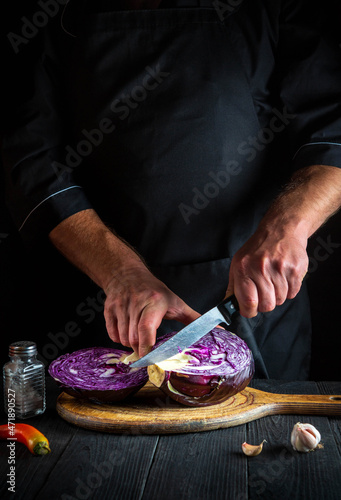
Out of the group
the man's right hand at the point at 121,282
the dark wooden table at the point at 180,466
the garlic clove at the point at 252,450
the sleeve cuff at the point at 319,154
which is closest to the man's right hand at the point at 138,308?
the man's right hand at the point at 121,282

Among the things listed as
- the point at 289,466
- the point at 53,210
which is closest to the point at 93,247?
the point at 53,210

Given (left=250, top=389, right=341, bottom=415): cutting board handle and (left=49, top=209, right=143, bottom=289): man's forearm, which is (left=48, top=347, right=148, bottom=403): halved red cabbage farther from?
(left=250, top=389, right=341, bottom=415): cutting board handle

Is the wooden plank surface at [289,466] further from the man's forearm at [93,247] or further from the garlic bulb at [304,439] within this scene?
the man's forearm at [93,247]

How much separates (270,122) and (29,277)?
4.18 ft

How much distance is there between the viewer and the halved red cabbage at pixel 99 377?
1577mm

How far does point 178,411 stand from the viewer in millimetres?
1520

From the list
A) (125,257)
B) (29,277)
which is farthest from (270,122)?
(29,277)

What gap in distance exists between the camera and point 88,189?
212 centimetres

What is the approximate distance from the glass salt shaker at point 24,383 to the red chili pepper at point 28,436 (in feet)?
0.48

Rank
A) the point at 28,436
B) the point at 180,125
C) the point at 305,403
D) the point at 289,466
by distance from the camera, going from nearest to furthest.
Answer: the point at 289,466 → the point at 28,436 → the point at 305,403 → the point at 180,125

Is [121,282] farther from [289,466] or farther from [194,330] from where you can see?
[289,466]

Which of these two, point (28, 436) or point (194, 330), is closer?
point (28, 436)

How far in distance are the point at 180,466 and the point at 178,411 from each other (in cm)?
29

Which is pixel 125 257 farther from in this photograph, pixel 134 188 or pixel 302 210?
pixel 302 210
